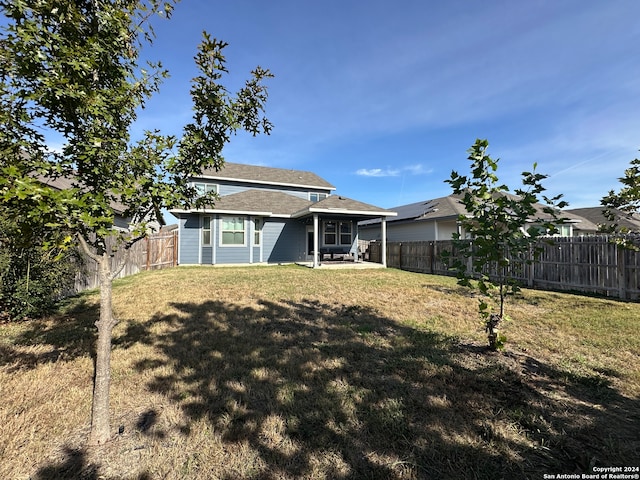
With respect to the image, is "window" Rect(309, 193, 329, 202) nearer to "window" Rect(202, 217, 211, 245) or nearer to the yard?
"window" Rect(202, 217, 211, 245)

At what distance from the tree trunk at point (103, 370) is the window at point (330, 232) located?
16.5m

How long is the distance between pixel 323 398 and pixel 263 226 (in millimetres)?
16243

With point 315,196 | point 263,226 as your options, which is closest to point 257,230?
point 263,226

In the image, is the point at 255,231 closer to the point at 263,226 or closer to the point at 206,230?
the point at 263,226

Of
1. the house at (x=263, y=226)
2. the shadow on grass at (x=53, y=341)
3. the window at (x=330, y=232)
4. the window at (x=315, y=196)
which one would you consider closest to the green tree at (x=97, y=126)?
the shadow on grass at (x=53, y=341)

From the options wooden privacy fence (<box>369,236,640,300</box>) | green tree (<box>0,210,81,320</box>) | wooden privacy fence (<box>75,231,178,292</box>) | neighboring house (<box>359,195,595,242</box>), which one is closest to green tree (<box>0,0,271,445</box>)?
green tree (<box>0,210,81,320</box>)

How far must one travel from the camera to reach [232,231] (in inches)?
695

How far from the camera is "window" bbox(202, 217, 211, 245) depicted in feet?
56.7

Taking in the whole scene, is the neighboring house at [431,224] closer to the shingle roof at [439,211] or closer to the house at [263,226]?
the shingle roof at [439,211]

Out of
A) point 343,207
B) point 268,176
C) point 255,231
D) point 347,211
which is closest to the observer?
point 347,211

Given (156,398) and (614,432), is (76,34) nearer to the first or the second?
(156,398)

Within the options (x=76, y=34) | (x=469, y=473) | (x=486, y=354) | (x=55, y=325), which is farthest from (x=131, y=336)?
(x=486, y=354)

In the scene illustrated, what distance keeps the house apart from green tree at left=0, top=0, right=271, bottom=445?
500 inches

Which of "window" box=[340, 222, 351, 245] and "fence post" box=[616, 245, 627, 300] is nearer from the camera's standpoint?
"fence post" box=[616, 245, 627, 300]
